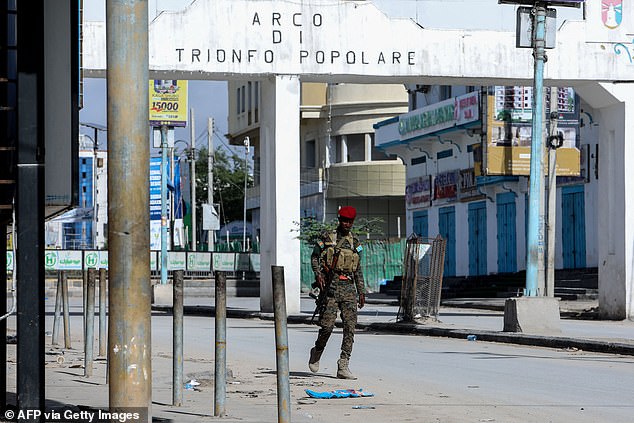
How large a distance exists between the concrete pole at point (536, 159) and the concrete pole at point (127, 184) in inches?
612

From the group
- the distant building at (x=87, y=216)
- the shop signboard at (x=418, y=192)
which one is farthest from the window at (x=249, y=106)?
the shop signboard at (x=418, y=192)

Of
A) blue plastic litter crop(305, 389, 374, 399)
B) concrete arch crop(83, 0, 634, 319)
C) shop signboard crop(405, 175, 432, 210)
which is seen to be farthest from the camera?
shop signboard crop(405, 175, 432, 210)

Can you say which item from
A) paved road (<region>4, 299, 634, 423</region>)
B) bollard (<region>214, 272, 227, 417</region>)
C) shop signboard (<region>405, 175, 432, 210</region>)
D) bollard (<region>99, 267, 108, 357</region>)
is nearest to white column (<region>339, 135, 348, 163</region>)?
shop signboard (<region>405, 175, 432, 210</region>)

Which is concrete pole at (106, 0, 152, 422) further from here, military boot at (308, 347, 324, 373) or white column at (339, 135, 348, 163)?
white column at (339, 135, 348, 163)

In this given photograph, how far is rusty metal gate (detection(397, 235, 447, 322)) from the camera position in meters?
25.2

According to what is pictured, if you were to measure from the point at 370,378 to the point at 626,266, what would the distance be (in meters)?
14.9

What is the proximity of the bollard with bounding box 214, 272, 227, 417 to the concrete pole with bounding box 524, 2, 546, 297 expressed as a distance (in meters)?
12.2

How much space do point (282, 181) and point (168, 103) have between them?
17177 millimetres

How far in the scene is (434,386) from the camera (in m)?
13.1

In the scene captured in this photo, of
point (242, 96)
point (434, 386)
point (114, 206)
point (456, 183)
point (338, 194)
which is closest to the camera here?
point (114, 206)

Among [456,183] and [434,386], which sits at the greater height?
[456,183]

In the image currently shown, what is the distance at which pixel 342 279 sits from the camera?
13539mm
